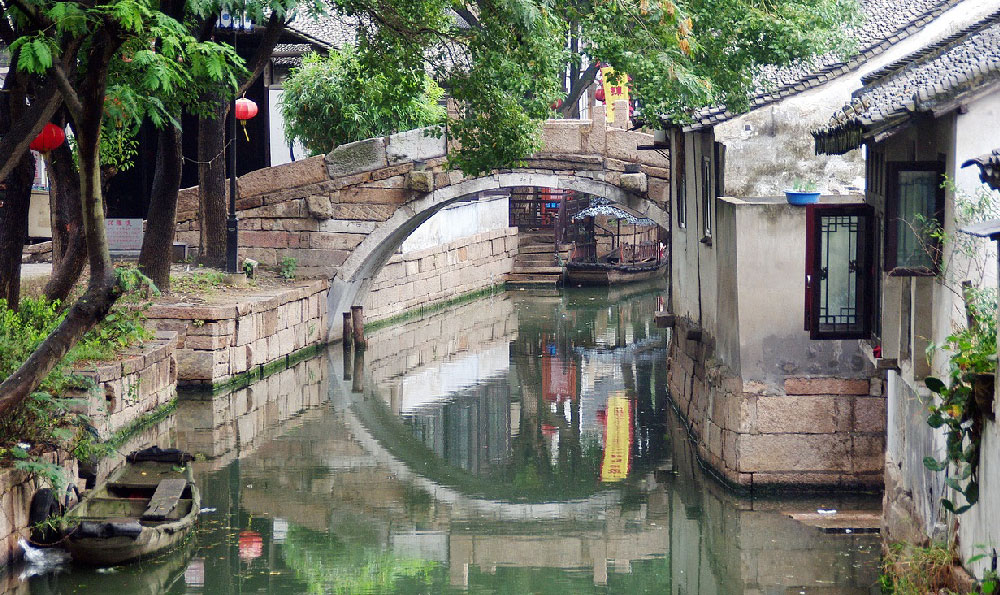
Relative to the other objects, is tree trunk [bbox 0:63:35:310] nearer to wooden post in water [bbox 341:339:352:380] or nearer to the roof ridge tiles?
wooden post in water [bbox 341:339:352:380]

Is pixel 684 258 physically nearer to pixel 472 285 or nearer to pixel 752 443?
pixel 752 443

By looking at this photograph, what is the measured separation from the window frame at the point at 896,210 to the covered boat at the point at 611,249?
59.4ft

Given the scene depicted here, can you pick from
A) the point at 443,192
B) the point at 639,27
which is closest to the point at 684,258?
the point at 639,27

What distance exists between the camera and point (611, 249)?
28609mm

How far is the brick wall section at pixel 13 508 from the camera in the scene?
8.47m

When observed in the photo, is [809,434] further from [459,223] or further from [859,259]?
[459,223]

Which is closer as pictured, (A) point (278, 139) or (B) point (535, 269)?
(A) point (278, 139)

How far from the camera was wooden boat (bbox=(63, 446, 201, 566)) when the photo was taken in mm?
8727

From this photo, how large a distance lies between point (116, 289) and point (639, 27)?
Answer: 230 inches

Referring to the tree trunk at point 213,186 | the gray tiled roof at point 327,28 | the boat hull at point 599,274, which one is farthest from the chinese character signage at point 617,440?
the boat hull at point 599,274

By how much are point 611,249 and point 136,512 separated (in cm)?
1986

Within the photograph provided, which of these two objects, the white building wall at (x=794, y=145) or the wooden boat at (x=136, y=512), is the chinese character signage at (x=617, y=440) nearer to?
the white building wall at (x=794, y=145)

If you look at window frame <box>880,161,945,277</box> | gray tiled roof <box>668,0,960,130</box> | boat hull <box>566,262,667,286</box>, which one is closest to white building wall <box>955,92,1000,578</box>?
window frame <box>880,161,945,277</box>

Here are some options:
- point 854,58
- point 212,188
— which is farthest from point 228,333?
point 854,58
